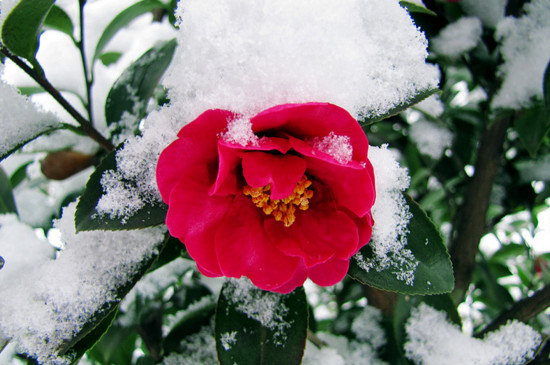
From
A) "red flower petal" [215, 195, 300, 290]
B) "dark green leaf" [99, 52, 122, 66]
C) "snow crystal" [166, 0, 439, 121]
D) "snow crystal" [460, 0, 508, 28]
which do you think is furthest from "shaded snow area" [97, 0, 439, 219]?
"dark green leaf" [99, 52, 122, 66]

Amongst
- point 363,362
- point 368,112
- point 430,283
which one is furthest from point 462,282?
point 368,112

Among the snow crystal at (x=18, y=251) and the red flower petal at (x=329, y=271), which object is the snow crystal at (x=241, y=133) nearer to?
the red flower petal at (x=329, y=271)

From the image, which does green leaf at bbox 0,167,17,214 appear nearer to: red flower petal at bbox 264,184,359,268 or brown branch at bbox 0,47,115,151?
brown branch at bbox 0,47,115,151

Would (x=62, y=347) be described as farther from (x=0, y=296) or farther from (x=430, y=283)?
(x=430, y=283)

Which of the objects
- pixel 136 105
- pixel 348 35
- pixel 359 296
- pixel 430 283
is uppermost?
pixel 348 35

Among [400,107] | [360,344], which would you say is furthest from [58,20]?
[360,344]

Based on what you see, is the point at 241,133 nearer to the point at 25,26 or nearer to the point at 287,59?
the point at 287,59
